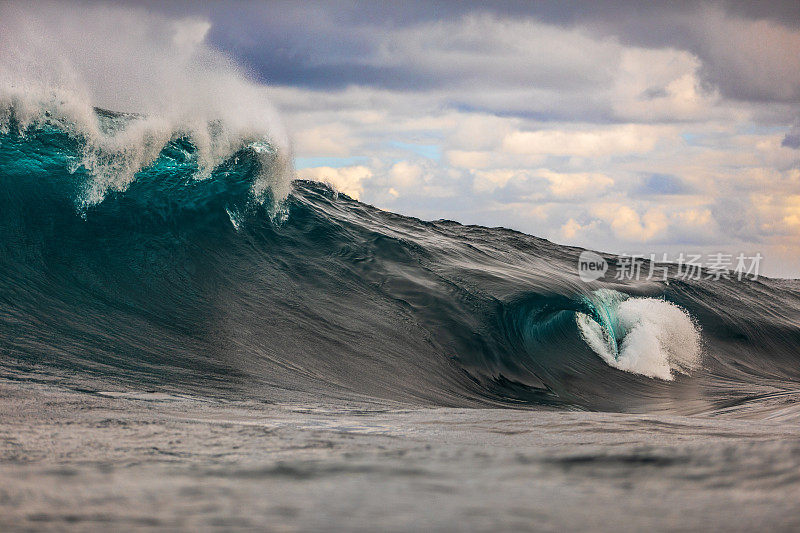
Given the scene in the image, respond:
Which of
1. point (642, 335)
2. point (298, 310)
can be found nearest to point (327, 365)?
point (298, 310)

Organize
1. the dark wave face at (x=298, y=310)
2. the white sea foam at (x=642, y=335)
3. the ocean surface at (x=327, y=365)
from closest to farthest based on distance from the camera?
the ocean surface at (x=327, y=365), the dark wave face at (x=298, y=310), the white sea foam at (x=642, y=335)

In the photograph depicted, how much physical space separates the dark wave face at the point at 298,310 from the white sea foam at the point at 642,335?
37mm

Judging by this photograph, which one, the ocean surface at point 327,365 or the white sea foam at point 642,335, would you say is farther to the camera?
the white sea foam at point 642,335

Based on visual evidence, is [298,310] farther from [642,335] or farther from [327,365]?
[642,335]

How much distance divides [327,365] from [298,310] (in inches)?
52.3

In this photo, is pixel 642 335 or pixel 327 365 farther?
pixel 642 335

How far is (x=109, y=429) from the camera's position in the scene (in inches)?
158

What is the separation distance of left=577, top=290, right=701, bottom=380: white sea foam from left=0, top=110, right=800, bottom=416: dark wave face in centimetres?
4

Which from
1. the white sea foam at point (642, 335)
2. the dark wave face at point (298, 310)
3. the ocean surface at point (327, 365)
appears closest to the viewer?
the ocean surface at point (327, 365)

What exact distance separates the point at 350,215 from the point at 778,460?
10182 millimetres

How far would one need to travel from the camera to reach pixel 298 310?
336 inches

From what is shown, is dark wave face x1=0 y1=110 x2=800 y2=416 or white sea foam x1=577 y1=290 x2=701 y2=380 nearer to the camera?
dark wave face x1=0 y1=110 x2=800 y2=416

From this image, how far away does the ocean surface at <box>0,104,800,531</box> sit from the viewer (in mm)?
2520

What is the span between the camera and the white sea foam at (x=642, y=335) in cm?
1075
